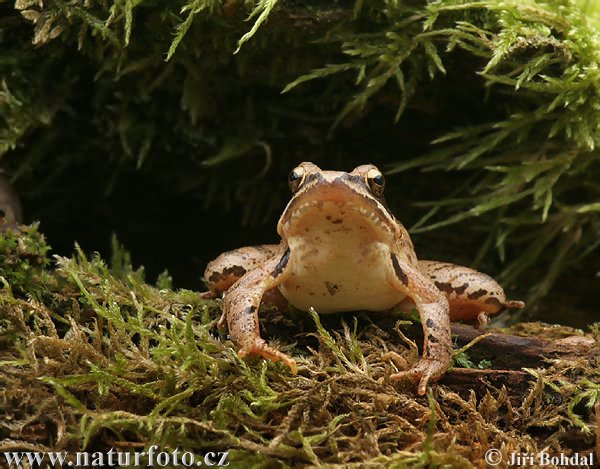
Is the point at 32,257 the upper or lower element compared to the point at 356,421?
upper

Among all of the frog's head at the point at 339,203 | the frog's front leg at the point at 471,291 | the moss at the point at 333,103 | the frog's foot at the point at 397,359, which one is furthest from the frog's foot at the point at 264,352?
the moss at the point at 333,103

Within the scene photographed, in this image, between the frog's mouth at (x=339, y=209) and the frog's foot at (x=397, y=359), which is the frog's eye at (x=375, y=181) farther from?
the frog's foot at (x=397, y=359)

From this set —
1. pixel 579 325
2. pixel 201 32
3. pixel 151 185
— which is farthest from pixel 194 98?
pixel 579 325

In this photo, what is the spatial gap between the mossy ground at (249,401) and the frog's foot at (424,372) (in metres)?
0.04

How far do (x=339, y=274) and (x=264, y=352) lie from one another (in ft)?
1.42

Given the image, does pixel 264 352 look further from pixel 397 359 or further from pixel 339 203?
pixel 339 203

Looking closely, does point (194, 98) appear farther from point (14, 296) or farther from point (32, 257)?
A: point (14, 296)

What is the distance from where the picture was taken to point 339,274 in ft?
7.59

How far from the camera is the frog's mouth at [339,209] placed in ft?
6.99

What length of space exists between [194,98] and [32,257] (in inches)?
45.3

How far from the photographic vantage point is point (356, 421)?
1.90 m

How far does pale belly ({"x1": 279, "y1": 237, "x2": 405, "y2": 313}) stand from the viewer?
2.29m

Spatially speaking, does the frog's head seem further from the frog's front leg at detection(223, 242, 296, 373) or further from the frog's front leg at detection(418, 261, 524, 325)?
the frog's front leg at detection(418, 261, 524, 325)

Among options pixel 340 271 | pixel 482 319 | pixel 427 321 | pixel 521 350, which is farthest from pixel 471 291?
pixel 340 271
